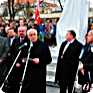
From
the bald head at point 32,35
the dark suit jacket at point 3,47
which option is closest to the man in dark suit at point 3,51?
the dark suit jacket at point 3,47

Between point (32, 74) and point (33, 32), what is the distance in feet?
3.05

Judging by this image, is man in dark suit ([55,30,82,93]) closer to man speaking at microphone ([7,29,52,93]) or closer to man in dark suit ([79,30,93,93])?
man speaking at microphone ([7,29,52,93])

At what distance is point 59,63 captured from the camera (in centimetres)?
624

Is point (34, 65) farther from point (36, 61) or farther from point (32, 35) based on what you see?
point (32, 35)

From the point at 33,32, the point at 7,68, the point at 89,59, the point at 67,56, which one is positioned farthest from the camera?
the point at 7,68

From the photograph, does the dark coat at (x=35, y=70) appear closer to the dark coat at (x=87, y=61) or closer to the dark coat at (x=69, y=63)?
the dark coat at (x=69, y=63)

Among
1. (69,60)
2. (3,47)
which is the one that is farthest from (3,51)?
(69,60)

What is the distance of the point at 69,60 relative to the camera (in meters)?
6.00

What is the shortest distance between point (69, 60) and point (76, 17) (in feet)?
3.51

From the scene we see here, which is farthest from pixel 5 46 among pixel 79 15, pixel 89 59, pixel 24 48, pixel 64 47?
pixel 89 59

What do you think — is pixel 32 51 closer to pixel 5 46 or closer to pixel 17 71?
pixel 17 71

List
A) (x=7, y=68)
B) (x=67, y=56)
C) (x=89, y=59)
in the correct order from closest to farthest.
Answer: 1. (x=89, y=59)
2. (x=67, y=56)
3. (x=7, y=68)

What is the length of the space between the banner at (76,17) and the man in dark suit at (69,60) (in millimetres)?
472

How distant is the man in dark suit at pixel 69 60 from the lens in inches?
234
